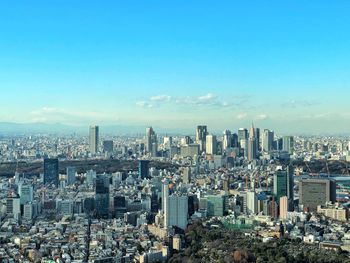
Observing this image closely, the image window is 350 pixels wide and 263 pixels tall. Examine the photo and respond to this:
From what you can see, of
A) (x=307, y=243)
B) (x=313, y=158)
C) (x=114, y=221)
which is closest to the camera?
(x=307, y=243)

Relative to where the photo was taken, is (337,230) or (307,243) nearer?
(307,243)

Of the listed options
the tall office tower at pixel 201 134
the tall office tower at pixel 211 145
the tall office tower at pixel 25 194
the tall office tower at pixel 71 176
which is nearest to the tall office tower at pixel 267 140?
the tall office tower at pixel 211 145

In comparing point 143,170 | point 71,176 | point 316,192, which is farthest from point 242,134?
point 316,192

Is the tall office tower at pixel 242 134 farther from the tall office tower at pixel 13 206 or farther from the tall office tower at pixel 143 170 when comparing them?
the tall office tower at pixel 13 206

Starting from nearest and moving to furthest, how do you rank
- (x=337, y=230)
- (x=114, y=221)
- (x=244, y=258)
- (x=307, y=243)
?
(x=244, y=258) → (x=307, y=243) → (x=337, y=230) → (x=114, y=221)

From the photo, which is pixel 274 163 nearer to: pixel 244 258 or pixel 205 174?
pixel 205 174

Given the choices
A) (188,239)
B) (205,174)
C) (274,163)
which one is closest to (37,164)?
(205,174)
